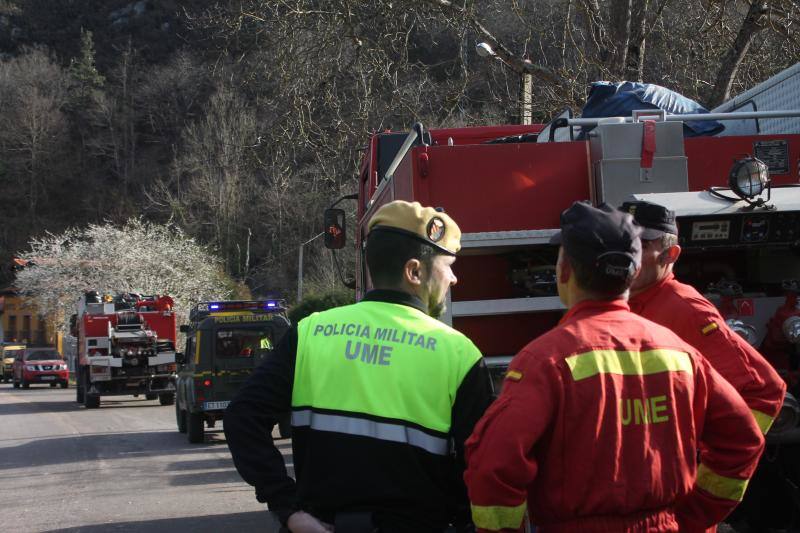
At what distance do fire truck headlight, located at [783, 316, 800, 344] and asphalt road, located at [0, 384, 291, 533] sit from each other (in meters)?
5.00

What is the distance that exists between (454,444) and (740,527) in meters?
4.16

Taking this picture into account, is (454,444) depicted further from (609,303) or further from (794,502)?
(794,502)

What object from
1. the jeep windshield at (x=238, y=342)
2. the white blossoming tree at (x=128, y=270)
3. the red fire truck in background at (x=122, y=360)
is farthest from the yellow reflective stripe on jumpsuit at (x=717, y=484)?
the white blossoming tree at (x=128, y=270)

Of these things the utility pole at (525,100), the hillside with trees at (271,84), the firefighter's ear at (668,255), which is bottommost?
the firefighter's ear at (668,255)

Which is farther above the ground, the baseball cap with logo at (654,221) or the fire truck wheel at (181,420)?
the baseball cap with logo at (654,221)

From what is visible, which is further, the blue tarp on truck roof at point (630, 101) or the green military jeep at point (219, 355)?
the green military jeep at point (219, 355)

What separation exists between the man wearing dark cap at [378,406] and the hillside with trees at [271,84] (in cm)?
1288

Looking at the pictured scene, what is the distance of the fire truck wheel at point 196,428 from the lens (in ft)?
57.1

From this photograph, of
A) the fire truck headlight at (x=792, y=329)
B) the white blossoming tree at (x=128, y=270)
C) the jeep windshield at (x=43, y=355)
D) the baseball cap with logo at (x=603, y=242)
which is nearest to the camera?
the baseball cap with logo at (x=603, y=242)

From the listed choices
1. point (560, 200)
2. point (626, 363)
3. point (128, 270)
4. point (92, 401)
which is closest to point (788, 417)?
point (560, 200)

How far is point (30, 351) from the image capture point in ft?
148

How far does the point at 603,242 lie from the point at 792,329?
2.68m

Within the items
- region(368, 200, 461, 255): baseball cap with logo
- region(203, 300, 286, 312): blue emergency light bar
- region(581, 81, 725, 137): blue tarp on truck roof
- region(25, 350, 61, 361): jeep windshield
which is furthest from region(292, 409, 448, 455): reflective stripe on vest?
region(25, 350, 61, 361): jeep windshield

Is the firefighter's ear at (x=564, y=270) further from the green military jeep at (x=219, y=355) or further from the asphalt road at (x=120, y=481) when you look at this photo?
the green military jeep at (x=219, y=355)
